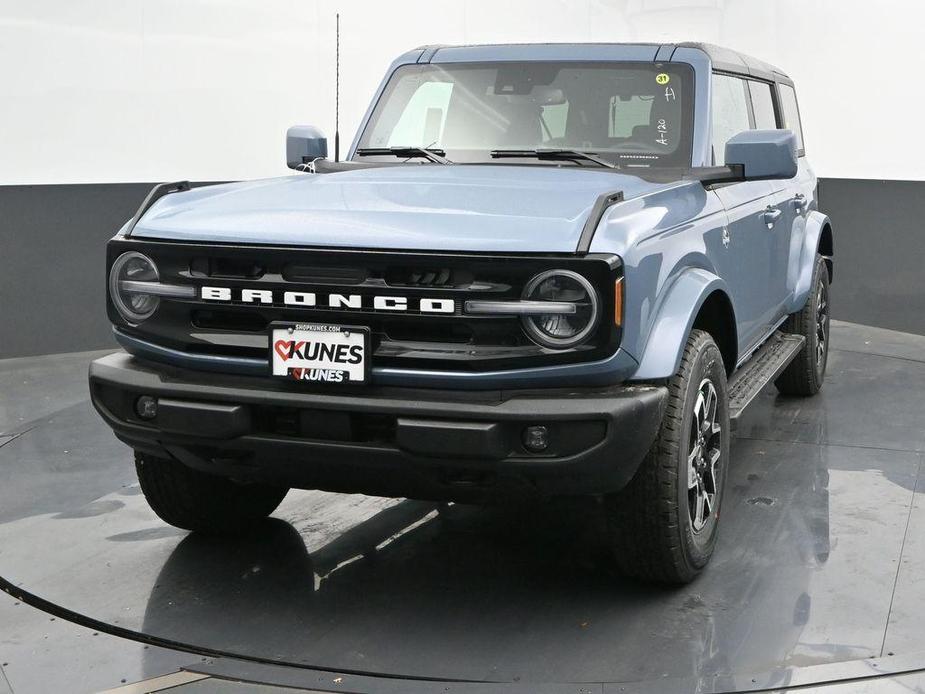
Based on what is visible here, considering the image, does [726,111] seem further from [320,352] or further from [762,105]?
[320,352]

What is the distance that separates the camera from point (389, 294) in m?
3.09

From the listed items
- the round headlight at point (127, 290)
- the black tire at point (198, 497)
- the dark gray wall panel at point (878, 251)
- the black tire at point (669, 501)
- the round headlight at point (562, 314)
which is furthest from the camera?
the dark gray wall panel at point (878, 251)

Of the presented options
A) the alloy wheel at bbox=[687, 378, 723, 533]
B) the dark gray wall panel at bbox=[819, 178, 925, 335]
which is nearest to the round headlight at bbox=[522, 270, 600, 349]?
the alloy wheel at bbox=[687, 378, 723, 533]

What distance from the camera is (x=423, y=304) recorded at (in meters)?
3.06

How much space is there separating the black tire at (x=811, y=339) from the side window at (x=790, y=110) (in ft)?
2.34

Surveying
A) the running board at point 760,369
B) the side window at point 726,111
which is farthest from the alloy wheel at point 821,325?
the side window at point 726,111

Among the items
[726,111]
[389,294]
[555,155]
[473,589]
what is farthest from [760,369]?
[389,294]

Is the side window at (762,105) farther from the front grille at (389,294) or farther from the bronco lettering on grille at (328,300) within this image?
the bronco lettering on grille at (328,300)

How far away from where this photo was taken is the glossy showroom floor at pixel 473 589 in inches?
123

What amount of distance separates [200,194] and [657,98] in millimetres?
1842

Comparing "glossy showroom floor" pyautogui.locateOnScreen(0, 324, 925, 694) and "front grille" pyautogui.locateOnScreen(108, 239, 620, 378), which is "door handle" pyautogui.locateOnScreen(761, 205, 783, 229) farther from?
"front grille" pyautogui.locateOnScreen(108, 239, 620, 378)

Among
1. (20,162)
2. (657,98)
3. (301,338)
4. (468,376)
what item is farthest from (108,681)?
(20,162)

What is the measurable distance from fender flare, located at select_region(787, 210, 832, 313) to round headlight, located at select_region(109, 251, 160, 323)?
10.4ft

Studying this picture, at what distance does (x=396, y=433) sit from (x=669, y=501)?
0.85 m
